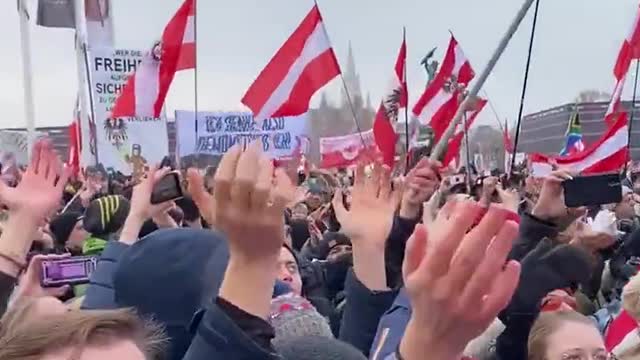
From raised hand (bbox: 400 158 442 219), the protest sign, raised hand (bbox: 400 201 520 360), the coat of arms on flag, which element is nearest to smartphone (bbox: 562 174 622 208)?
raised hand (bbox: 400 158 442 219)

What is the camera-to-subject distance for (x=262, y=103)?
25.8 feet

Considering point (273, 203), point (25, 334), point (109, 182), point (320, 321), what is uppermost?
point (273, 203)

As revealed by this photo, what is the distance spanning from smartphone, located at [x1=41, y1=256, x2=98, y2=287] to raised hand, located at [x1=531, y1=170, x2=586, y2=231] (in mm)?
1844

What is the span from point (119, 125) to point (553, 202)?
405 inches

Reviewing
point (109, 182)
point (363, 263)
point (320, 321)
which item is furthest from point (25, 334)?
point (109, 182)

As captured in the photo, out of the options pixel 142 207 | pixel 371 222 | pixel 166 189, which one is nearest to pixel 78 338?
pixel 371 222

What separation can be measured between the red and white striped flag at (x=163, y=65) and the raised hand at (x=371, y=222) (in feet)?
21.6

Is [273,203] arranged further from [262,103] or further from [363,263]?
[262,103]

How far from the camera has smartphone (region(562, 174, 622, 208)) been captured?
13.7 ft

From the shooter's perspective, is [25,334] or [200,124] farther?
[200,124]

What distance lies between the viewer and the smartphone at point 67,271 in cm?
307

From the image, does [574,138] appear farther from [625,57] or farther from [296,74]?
[296,74]

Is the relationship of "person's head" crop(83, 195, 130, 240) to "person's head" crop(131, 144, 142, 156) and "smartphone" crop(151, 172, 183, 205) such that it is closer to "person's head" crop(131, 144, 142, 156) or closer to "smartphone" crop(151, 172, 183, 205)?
"smartphone" crop(151, 172, 183, 205)

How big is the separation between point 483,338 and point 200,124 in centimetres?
1205
